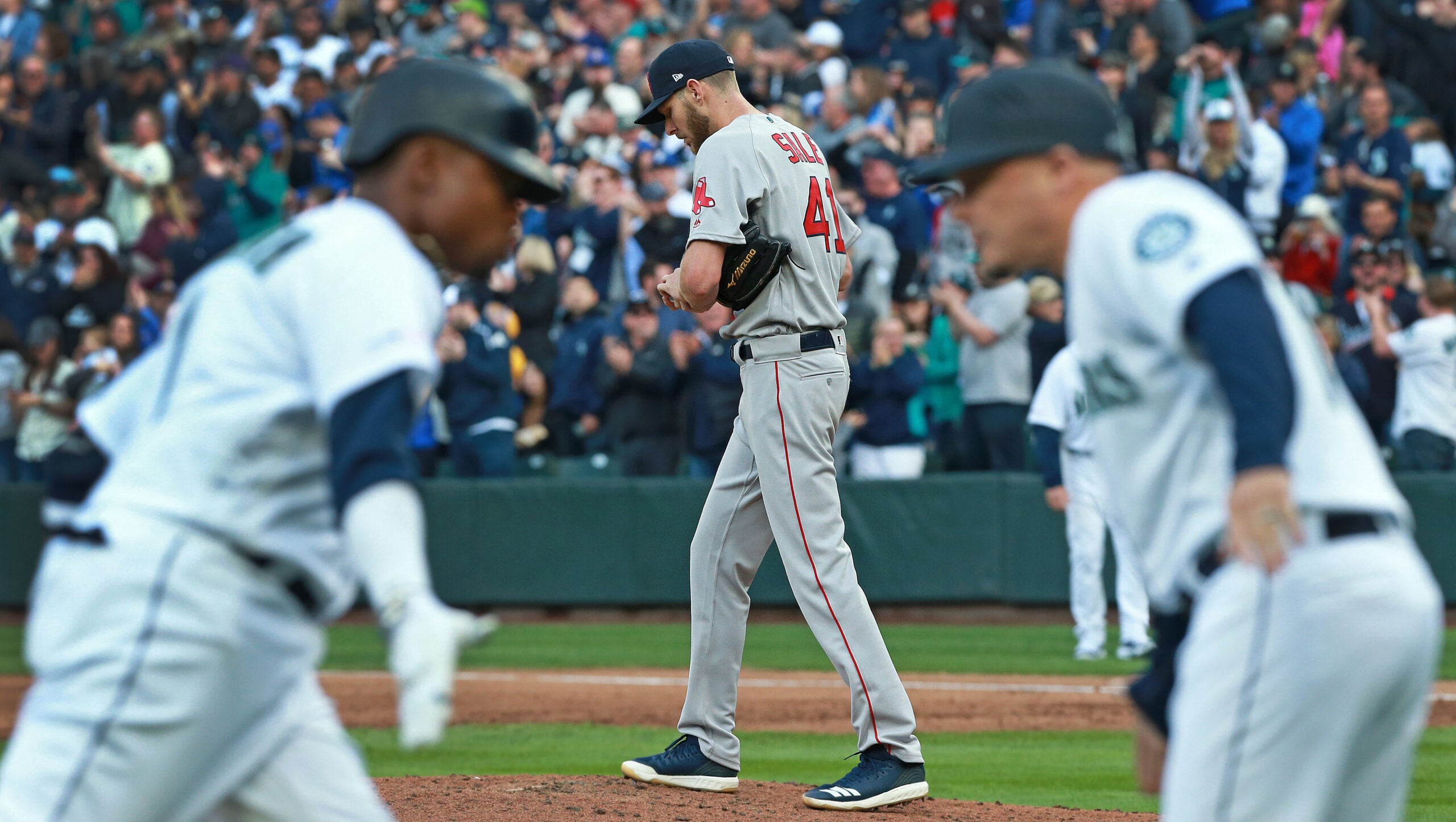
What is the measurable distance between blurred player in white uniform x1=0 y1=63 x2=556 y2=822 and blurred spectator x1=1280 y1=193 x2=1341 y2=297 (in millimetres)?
12360

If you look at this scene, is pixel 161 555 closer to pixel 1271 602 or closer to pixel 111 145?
pixel 1271 602

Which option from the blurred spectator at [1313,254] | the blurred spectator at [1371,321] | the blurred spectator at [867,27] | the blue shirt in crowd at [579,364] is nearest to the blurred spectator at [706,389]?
the blue shirt in crowd at [579,364]

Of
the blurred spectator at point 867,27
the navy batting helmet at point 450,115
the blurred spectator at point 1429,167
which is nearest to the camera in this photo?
the navy batting helmet at point 450,115

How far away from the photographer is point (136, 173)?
19.2 metres

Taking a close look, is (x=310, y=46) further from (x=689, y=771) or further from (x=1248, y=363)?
(x=1248, y=363)

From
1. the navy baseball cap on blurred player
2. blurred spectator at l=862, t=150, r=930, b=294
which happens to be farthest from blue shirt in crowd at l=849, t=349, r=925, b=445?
the navy baseball cap on blurred player

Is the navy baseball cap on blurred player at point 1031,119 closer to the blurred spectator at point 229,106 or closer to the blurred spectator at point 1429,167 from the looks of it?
the blurred spectator at point 1429,167

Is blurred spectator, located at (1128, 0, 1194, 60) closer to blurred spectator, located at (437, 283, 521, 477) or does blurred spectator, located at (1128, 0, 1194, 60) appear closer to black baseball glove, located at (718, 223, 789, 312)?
blurred spectator, located at (437, 283, 521, 477)

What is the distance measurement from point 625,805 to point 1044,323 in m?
8.38

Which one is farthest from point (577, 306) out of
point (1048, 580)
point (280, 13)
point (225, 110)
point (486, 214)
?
point (486, 214)

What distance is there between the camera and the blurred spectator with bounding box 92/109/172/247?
19.2 metres

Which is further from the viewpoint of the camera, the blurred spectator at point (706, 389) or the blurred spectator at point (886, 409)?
the blurred spectator at point (706, 389)

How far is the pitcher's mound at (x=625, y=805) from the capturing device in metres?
5.69

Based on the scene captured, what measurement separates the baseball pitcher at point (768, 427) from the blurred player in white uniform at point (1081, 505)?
18.5 feet
